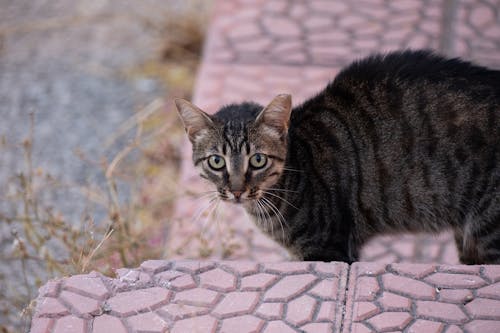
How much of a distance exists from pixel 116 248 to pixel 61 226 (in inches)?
15.1

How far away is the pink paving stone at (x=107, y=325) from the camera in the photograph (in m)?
2.59

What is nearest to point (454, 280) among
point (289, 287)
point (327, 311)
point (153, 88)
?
point (327, 311)

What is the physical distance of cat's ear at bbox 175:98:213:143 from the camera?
3.42m

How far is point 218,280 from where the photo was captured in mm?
2809

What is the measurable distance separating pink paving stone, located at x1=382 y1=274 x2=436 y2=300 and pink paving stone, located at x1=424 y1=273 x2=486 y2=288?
4cm

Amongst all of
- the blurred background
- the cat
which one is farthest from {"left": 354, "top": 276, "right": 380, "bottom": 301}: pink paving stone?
the blurred background

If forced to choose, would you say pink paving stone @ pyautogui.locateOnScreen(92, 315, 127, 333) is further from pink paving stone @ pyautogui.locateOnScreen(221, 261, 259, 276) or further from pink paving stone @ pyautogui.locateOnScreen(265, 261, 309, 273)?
pink paving stone @ pyautogui.locateOnScreen(265, 261, 309, 273)

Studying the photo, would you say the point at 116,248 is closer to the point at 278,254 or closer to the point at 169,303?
the point at 278,254

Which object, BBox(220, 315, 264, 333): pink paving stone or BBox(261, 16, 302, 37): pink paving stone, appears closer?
BBox(220, 315, 264, 333): pink paving stone

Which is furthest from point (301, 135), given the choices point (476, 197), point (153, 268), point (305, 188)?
point (153, 268)

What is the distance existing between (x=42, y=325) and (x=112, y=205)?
1.73 metres

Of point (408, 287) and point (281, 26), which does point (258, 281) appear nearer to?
point (408, 287)

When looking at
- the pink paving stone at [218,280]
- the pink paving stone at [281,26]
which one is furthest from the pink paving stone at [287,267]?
the pink paving stone at [281,26]

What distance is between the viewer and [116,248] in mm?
3965
